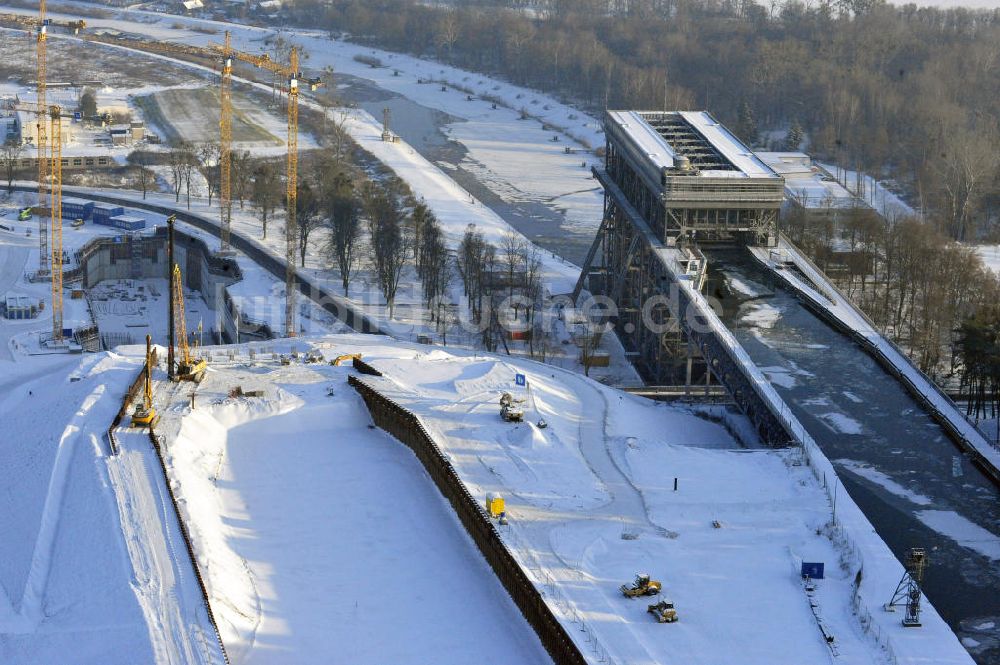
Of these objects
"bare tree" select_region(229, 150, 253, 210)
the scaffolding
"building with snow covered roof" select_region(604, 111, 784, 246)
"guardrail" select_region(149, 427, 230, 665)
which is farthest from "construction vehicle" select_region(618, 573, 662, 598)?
"bare tree" select_region(229, 150, 253, 210)

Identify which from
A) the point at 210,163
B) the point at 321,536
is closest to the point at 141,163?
the point at 210,163

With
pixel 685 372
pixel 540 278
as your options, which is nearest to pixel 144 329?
pixel 540 278

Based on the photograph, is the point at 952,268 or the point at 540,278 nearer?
the point at 952,268

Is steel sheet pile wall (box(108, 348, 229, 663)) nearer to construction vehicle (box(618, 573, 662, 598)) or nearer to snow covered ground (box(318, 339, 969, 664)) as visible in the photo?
snow covered ground (box(318, 339, 969, 664))

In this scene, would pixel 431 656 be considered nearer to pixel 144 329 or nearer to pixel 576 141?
pixel 144 329

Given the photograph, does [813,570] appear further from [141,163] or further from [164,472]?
[141,163]
